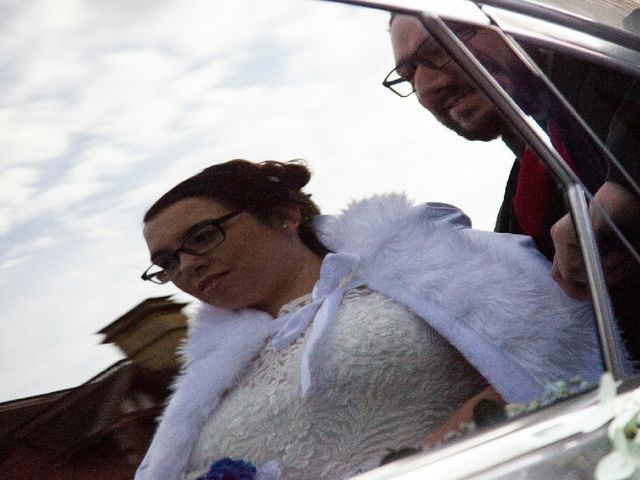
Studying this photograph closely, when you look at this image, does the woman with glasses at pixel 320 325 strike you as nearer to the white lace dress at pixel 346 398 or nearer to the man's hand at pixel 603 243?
the white lace dress at pixel 346 398

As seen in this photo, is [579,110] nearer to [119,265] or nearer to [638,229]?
[638,229]

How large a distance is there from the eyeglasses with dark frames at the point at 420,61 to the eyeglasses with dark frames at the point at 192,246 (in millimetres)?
342

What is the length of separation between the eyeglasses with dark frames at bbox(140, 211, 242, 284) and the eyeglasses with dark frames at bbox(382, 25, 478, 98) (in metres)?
0.34

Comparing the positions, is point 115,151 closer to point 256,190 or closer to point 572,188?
point 256,190

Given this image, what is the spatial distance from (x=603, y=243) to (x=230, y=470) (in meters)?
0.82

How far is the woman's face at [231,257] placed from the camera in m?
1.24

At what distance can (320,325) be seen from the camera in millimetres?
1354

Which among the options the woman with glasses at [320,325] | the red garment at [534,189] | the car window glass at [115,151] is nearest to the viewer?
the car window glass at [115,151]

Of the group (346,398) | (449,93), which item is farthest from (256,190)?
(449,93)

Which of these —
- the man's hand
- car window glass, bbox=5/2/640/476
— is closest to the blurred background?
car window glass, bbox=5/2/640/476

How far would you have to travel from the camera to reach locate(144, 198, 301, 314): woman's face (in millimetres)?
1239

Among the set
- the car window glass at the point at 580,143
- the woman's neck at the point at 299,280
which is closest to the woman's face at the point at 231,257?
the woman's neck at the point at 299,280

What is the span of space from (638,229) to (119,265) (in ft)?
3.31

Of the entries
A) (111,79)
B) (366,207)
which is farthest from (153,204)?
(366,207)
